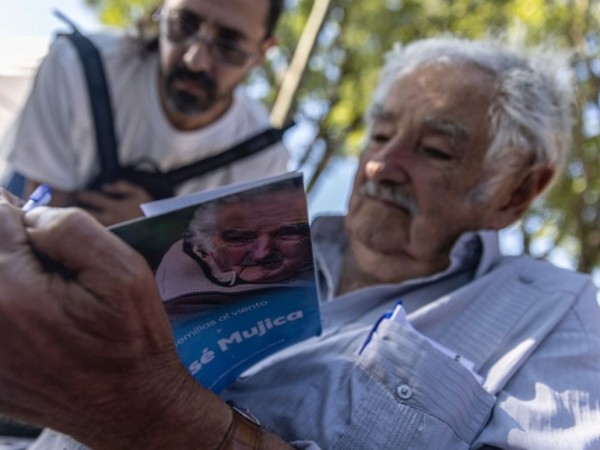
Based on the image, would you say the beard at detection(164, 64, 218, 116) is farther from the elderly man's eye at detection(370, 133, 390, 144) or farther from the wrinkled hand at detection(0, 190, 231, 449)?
the wrinkled hand at detection(0, 190, 231, 449)

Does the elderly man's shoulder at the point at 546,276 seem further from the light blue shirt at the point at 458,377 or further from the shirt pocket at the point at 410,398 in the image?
the shirt pocket at the point at 410,398

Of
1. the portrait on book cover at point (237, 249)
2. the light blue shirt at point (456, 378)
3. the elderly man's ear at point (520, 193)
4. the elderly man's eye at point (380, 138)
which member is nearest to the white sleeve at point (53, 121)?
the elderly man's eye at point (380, 138)

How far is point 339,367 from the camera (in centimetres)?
133

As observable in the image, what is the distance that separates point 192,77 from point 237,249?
5.37ft

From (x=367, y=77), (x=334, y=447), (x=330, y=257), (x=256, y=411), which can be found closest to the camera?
(x=334, y=447)

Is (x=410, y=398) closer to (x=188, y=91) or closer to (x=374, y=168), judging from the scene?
(x=374, y=168)

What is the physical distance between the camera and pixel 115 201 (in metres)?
2.21

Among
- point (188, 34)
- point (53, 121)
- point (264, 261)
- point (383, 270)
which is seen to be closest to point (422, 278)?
point (383, 270)

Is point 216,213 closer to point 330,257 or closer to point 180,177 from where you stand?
point 330,257

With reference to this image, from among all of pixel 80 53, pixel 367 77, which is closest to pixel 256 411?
pixel 80 53

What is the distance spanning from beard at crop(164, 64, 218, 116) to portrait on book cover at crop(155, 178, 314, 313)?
1.56 metres

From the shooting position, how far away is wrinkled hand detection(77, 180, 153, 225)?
2.15 metres

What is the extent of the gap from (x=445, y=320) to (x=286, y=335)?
387 millimetres

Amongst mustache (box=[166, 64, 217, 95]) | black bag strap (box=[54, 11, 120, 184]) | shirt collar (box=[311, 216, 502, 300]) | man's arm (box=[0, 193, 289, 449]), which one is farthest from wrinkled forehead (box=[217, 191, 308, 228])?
mustache (box=[166, 64, 217, 95])
